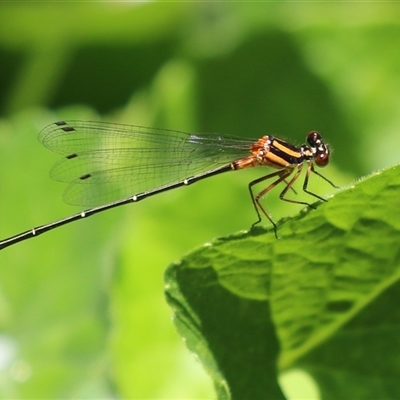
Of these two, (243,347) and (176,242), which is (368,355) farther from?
(176,242)

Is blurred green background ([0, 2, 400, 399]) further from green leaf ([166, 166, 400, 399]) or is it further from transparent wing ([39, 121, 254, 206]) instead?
green leaf ([166, 166, 400, 399])

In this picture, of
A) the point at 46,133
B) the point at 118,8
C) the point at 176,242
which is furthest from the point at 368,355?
the point at 118,8

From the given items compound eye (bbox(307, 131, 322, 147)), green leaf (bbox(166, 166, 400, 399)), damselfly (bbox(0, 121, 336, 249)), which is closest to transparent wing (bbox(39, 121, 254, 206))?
damselfly (bbox(0, 121, 336, 249))

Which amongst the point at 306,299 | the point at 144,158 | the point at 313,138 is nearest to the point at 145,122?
the point at 144,158

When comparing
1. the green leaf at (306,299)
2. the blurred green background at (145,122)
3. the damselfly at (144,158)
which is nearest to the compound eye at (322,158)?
the damselfly at (144,158)

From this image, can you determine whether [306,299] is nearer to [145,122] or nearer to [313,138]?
[313,138]

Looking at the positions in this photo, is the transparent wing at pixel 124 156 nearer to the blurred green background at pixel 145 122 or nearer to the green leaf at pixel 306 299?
the blurred green background at pixel 145 122
